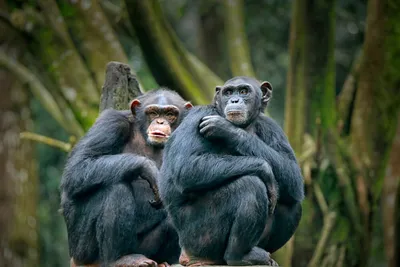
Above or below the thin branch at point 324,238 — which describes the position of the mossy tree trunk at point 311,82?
above

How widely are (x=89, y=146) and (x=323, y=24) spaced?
15.1ft

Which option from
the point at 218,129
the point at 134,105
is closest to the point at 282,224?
the point at 218,129

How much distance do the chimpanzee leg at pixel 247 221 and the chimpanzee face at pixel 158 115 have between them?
1614 mm

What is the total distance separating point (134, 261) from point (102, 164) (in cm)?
92

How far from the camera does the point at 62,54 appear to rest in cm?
1062

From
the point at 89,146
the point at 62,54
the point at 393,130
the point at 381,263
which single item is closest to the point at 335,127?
the point at 393,130

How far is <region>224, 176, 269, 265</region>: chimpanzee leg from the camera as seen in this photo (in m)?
5.91

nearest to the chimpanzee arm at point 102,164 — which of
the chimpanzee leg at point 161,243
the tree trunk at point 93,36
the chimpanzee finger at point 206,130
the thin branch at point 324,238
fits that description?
the chimpanzee leg at point 161,243

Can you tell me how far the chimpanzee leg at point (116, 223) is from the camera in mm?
7141

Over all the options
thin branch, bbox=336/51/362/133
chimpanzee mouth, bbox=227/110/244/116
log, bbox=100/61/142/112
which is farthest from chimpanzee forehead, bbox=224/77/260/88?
thin branch, bbox=336/51/362/133

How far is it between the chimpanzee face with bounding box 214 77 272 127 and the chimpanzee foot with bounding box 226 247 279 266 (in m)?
1.01

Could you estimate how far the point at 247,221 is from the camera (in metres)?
5.91

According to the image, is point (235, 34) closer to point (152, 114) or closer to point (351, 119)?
point (351, 119)

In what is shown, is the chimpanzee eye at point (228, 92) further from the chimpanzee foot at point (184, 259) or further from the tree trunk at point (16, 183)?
the tree trunk at point (16, 183)
